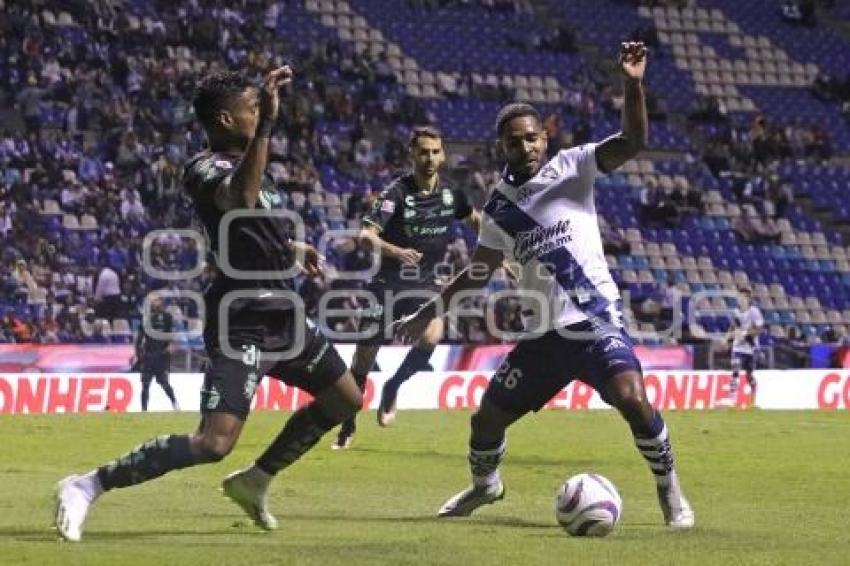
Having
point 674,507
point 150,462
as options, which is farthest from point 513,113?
point 150,462

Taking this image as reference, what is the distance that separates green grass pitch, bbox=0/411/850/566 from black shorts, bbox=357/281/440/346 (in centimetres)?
121

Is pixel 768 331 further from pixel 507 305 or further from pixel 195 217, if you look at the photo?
pixel 195 217

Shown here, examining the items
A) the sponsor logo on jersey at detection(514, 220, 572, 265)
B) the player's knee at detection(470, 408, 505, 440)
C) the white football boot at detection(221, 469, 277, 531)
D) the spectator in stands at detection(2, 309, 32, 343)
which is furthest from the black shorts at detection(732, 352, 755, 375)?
the white football boot at detection(221, 469, 277, 531)

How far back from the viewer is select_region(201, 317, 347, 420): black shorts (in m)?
9.87

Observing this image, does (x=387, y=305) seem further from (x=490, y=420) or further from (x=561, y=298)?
(x=561, y=298)

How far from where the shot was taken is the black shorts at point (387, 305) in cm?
1772

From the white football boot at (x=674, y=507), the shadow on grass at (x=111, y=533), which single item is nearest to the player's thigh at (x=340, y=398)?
the shadow on grass at (x=111, y=533)

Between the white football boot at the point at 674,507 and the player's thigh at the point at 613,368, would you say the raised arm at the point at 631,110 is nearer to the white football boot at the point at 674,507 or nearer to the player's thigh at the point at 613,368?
the player's thigh at the point at 613,368

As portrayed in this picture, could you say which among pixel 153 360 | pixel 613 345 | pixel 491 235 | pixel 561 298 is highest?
pixel 491 235

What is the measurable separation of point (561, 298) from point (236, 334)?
218 cm

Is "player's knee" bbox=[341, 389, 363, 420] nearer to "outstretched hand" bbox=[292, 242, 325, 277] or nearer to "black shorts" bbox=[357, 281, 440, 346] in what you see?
"outstretched hand" bbox=[292, 242, 325, 277]

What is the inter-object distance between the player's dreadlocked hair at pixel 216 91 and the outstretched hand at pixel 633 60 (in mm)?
2163

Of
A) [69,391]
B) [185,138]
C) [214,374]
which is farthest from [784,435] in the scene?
[185,138]

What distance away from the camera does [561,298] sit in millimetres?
10969
